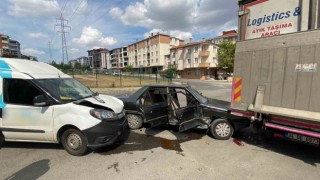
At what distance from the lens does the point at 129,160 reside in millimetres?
4062

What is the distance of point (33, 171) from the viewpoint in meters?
3.59

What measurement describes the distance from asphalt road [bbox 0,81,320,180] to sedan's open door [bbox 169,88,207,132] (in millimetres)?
445

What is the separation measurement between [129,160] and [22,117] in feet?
7.91

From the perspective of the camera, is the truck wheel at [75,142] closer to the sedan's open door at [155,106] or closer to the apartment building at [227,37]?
the sedan's open door at [155,106]

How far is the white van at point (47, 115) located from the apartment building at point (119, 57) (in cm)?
10643

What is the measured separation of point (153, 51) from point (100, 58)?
73.9 metres

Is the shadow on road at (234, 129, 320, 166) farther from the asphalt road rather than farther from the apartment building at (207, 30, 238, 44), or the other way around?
the apartment building at (207, 30, 238, 44)

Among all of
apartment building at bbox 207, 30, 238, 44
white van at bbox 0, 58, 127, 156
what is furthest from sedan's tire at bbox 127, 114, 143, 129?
apartment building at bbox 207, 30, 238, 44

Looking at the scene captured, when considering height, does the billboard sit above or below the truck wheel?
above

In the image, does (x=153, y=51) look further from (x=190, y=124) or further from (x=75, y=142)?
(x=75, y=142)

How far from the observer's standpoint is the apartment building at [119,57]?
363ft

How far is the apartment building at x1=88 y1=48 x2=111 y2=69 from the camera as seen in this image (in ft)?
453

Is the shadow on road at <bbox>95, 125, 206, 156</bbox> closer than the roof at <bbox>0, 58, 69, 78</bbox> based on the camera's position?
No

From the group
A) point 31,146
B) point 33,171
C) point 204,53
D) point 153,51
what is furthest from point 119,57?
point 33,171
